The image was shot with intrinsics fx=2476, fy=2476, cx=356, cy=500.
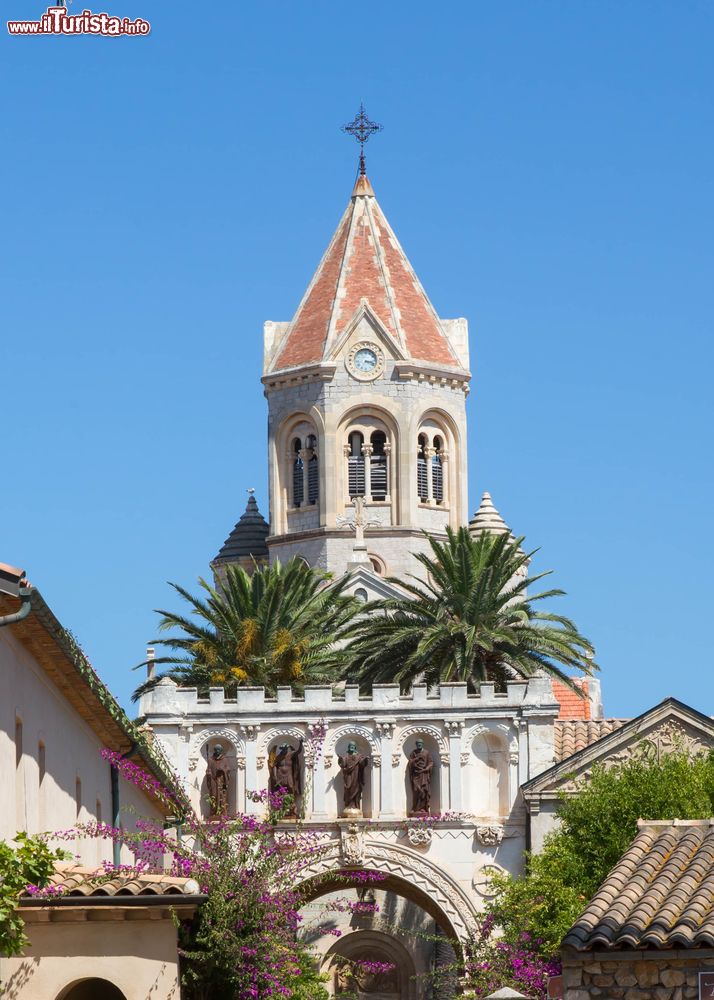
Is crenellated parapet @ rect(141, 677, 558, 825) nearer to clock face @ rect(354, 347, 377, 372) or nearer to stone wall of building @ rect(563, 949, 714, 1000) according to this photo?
clock face @ rect(354, 347, 377, 372)

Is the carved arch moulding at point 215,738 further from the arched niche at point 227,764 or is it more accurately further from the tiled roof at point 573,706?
the tiled roof at point 573,706

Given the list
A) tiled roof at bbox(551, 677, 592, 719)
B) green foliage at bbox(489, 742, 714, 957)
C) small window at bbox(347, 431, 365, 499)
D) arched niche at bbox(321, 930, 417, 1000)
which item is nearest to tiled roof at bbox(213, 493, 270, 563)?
small window at bbox(347, 431, 365, 499)

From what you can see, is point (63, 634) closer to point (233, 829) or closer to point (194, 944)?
point (194, 944)

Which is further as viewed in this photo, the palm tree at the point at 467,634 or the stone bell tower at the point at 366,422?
the stone bell tower at the point at 366,422

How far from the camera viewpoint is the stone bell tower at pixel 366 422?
89688 mm

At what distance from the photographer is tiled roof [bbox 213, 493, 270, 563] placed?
315ft

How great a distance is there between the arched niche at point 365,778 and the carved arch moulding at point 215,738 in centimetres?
233

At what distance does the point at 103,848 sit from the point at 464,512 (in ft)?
182

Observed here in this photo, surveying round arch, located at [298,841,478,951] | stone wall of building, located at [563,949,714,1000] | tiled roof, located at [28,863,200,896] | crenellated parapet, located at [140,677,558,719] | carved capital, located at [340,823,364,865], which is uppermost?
crenellated parapet, located at [140,677,558,719]

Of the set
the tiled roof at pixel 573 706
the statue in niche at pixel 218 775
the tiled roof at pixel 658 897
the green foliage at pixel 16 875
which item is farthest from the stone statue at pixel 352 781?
the green foliage at pixel 16 875

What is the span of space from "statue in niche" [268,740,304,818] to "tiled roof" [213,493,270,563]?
105 ft

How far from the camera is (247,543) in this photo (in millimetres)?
96812

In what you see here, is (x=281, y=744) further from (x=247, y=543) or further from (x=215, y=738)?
(x=247, y=543)

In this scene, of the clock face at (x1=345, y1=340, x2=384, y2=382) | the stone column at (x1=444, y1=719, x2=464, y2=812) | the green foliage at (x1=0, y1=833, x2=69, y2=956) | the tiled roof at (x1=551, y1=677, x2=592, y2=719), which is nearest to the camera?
the green foliage at (x1=0, y1=833, x2=69, y2=956)
